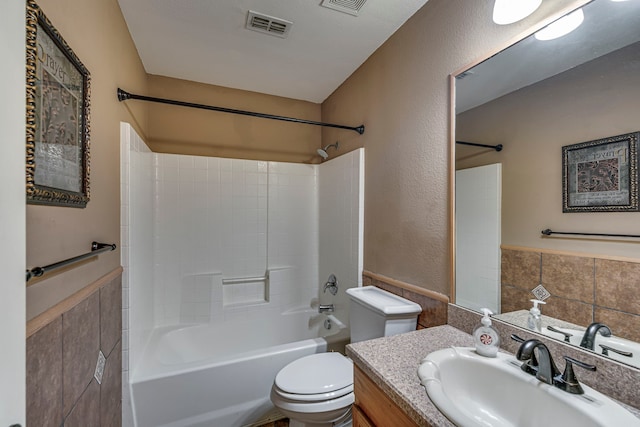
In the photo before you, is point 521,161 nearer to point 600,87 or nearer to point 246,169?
point 600,87

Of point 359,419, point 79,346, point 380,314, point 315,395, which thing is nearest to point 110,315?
point 79,346

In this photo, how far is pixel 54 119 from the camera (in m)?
0.84

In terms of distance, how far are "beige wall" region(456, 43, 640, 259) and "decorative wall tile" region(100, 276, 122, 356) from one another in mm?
1763

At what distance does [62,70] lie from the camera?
887 millimetres

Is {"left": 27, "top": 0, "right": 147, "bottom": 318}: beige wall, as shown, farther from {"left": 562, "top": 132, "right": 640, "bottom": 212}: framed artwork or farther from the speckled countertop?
{"left": 562, "top": 132, "right": 640, "bottom": 212}: framed artwork

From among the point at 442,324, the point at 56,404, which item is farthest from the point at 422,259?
the point at 56,404

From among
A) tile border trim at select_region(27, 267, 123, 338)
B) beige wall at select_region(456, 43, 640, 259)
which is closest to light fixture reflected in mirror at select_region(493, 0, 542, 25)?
beige wall at select_region(456, 43, 640, 259)

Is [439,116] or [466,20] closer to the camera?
[466,20]

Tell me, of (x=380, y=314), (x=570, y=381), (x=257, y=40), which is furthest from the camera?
(x=257, y=40)

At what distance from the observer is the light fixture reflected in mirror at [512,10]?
998 millimetres

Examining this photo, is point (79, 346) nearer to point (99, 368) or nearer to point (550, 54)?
point (99, 368)

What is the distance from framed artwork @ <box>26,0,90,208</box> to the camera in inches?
27.3

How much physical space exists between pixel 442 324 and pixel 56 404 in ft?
4.88

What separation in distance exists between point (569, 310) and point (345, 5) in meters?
1.69
